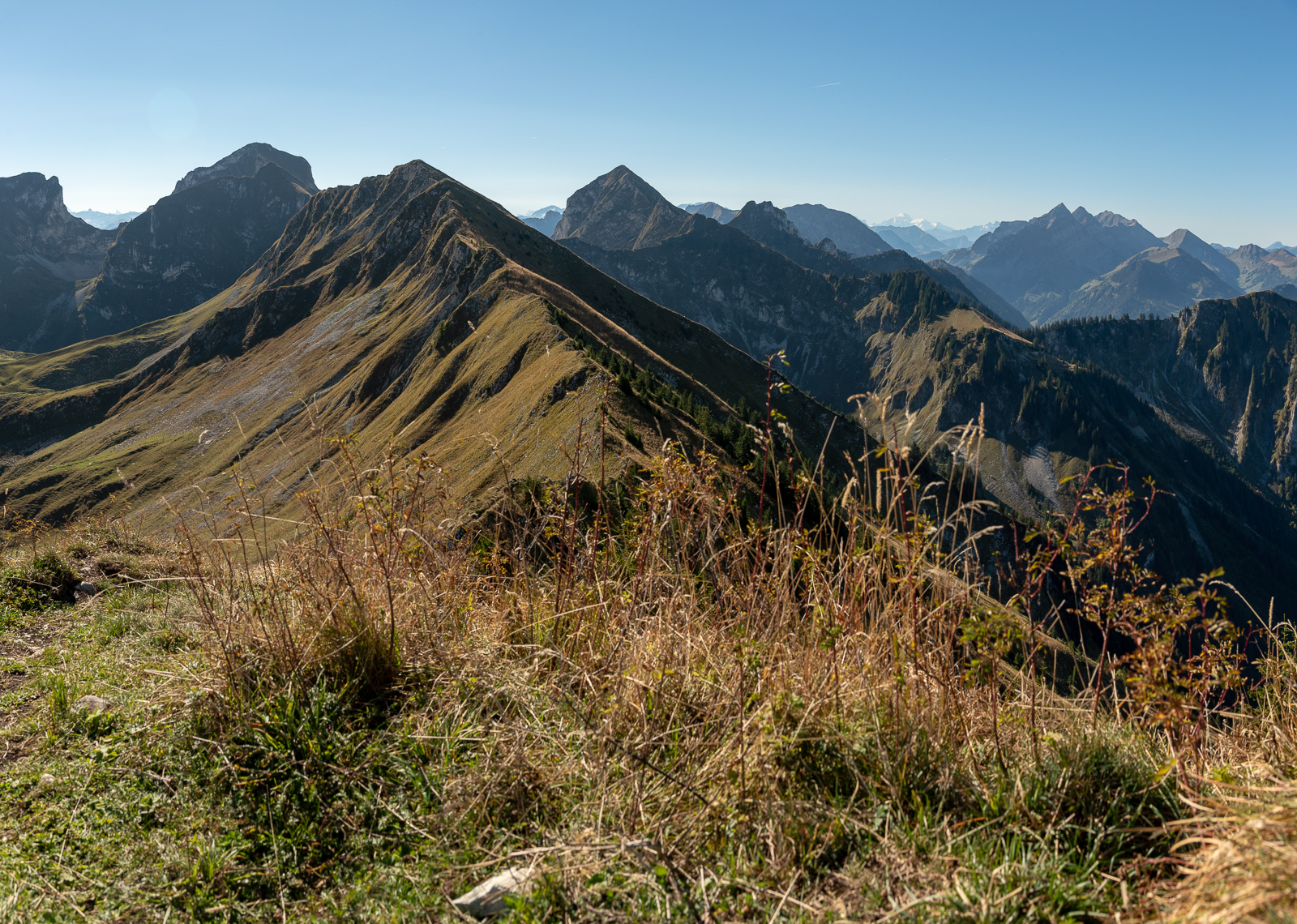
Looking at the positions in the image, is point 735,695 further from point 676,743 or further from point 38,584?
point 38,584

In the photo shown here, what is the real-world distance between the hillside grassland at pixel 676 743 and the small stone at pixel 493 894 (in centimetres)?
10

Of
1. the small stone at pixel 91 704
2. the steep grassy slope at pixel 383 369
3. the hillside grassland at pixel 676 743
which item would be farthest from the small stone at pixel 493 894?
the steep grassy slope at pixel 383 369

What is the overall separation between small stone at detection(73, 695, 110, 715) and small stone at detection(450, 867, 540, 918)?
3.42 m

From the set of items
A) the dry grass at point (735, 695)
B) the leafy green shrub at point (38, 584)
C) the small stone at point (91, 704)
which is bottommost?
the leafy green shrub at point (38, 584)

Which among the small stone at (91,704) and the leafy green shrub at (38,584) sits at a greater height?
the small stone at (91,704)

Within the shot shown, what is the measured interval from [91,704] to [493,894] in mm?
3742

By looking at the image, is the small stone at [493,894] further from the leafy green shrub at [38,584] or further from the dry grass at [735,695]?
the leafy green shrub at [38,584]

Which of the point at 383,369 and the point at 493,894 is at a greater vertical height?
the point at 383,369

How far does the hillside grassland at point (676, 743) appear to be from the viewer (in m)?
2.90

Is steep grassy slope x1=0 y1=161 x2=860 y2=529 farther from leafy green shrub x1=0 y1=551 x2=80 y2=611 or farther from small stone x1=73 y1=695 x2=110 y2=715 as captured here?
small stone x1=73 y1=695 x2=110 y2=715

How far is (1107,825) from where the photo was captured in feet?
10.1

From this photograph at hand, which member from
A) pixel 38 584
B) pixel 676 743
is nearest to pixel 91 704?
pixel 676 743

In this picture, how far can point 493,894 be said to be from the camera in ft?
9.77

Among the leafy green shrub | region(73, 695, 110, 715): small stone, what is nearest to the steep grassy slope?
the leafy green shrub
